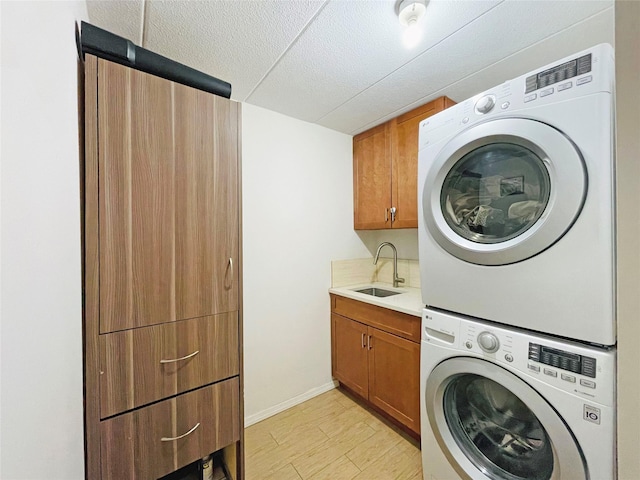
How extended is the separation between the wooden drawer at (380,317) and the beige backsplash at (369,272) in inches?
8.4

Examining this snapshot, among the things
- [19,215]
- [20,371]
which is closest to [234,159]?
[19,215]

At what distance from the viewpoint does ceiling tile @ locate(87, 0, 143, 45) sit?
3.16ft

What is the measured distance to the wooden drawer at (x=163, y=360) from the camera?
0.88 metres

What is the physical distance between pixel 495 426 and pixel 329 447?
0.95 meters

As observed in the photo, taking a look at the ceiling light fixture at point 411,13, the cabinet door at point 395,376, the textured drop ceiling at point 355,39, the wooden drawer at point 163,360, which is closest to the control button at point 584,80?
the textured drop ceiling at point 355,39

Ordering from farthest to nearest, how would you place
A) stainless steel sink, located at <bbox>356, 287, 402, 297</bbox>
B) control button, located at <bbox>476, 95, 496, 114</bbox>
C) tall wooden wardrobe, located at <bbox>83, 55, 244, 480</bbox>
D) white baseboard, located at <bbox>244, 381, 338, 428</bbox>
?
stainless steel sink, located at <bbox>356, 287, 402, 297</bbox>
white baseboard, located at <bbox>244, 381, 338, 428</bbox>
control button, located at <bbox>476, 95, 496, 114</bbox>
tall wooden wardrobe, located at <bbox>83, 55, 244, 480</bbox>

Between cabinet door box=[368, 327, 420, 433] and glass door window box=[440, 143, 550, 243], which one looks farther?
cabinet door box=[368, 327, 420, 433]

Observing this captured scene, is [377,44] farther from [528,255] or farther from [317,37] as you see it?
[528,255]

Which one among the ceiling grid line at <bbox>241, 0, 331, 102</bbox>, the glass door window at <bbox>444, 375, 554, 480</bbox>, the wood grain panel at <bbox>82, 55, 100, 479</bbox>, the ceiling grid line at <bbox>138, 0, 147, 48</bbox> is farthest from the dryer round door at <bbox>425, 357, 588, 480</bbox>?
the ceiling grid line at <bbox>138, 0, 147, 48</bbox>

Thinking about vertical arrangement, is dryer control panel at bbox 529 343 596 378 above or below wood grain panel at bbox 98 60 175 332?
below

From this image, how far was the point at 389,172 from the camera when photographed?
195cm

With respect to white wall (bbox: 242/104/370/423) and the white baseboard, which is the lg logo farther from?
the white baseboard

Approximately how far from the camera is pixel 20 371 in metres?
0.36

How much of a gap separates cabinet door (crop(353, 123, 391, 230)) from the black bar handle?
4.24 ft
